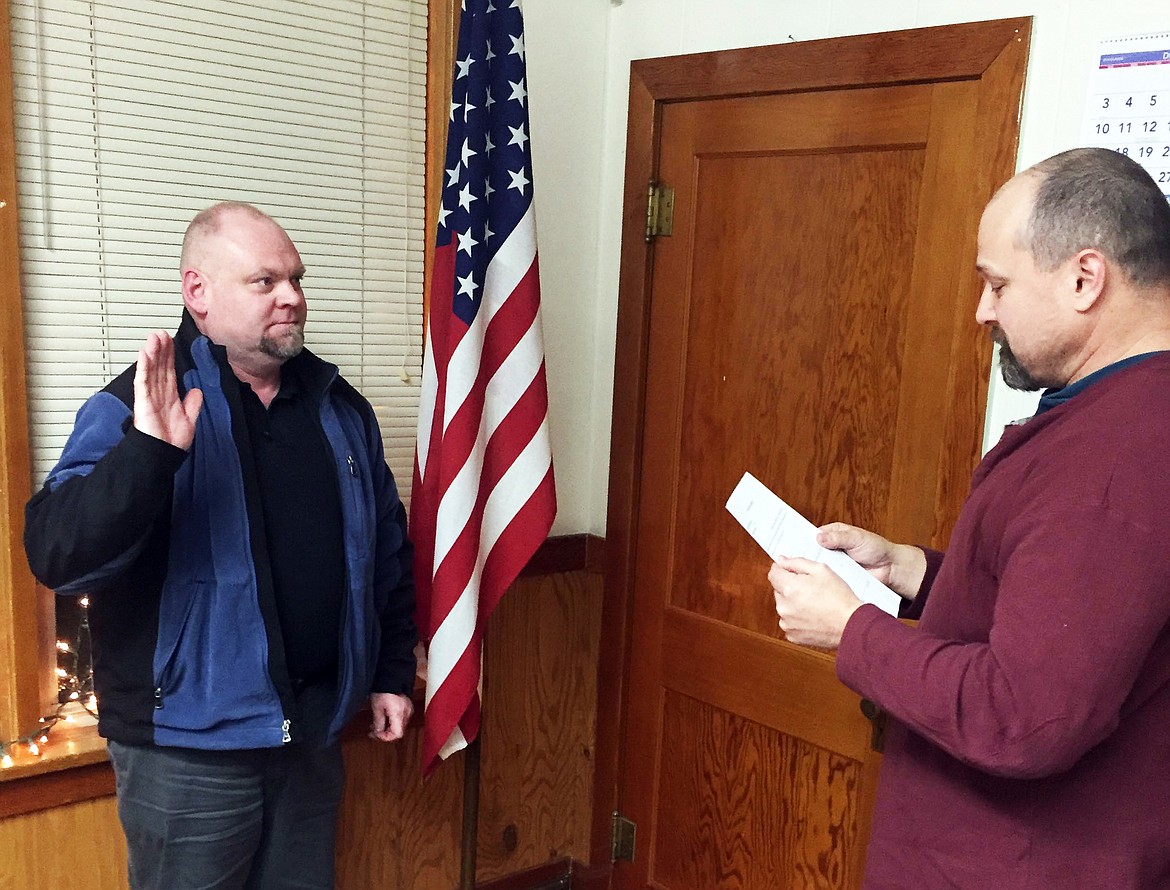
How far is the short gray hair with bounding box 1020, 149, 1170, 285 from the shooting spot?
1088 millimetres

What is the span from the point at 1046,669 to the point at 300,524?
119cm

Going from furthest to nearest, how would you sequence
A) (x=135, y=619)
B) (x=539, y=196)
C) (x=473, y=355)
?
(x=539, y=196)
(x=473, y=355)
(x=135, y=619)

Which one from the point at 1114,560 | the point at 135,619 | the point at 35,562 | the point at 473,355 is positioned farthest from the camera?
the point at 473,355

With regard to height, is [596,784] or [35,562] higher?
[35,562]

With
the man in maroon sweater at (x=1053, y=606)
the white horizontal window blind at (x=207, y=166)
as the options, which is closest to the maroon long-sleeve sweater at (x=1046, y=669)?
the man in maroon sweater at (x=1053, y=606)

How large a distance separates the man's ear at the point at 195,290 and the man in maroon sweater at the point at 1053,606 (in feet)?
3.55

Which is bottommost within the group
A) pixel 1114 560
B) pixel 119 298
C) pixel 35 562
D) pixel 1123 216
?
pixel 35 562

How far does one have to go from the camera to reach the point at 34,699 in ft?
5.93

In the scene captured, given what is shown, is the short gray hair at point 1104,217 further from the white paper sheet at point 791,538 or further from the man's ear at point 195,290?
the man's ear at point 195,290

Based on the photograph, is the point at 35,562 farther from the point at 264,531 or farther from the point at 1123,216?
the point at 1123,216

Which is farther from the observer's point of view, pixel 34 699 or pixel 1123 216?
pixel 34 699

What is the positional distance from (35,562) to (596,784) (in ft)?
5.33

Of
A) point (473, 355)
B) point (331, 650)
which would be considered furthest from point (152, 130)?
point (331, 650)

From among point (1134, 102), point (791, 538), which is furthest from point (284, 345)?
point (1134, 102)
